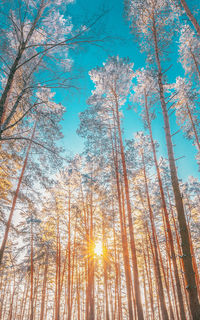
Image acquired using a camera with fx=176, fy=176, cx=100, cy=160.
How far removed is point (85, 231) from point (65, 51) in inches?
427

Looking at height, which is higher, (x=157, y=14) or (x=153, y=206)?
(x=157, y=14)

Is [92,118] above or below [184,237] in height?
above

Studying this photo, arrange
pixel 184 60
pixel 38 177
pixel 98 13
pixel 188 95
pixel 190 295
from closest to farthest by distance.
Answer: pixel 98 13 < pixel 190 295 < pixel 38 177 < pixel 188 95 < pixel 184 60

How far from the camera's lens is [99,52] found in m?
4.24

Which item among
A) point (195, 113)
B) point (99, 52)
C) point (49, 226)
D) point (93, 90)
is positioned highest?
point (93, 90)

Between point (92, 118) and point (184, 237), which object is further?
point (92, 118)

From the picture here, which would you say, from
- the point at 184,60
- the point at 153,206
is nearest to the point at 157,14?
the point at 184,60

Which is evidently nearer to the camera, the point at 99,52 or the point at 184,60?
the point at 99,52

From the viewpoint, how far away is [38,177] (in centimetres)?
533

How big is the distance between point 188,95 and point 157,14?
4356 mm

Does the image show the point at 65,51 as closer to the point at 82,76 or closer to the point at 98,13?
the point at 82,76

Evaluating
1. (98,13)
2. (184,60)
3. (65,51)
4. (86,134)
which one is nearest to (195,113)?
(184,60)

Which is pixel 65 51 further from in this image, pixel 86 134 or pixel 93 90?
pixel 93 90

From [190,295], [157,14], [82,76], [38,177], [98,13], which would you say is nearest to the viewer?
[98,13]
